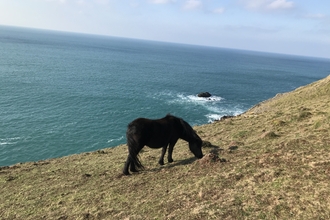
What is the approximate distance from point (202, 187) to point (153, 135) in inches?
177

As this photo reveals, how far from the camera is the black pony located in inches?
560

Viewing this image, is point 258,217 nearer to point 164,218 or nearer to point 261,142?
point 164,218

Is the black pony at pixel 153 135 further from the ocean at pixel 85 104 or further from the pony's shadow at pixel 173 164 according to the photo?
the ocean at pixel 85 104

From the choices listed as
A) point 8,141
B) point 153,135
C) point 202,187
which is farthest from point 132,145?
point 8,141

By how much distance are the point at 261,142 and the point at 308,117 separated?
7627 millimetres

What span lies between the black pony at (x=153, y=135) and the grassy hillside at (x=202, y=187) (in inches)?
37.1

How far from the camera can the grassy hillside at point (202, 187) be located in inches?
377

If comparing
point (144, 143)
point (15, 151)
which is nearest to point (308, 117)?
point (144, 143)

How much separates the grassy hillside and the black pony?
943 mm

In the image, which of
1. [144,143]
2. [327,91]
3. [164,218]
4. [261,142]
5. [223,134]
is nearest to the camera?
[164,218]

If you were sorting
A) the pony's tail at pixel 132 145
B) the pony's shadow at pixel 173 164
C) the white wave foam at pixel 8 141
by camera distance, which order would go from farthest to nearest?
the white wave foam at pixel 8 141 → the pony's shadow at pixel 173 164 → the pony's tail at pixel 132 145

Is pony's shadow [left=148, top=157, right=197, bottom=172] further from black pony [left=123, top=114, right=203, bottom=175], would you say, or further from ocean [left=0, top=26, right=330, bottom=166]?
ocean [left=0, top=26, right=330, bottom=166]

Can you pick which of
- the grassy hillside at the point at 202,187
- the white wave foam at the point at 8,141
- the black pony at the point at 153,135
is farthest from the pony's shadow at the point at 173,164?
the white wave foam at the point at 8,141

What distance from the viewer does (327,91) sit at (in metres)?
37.5
